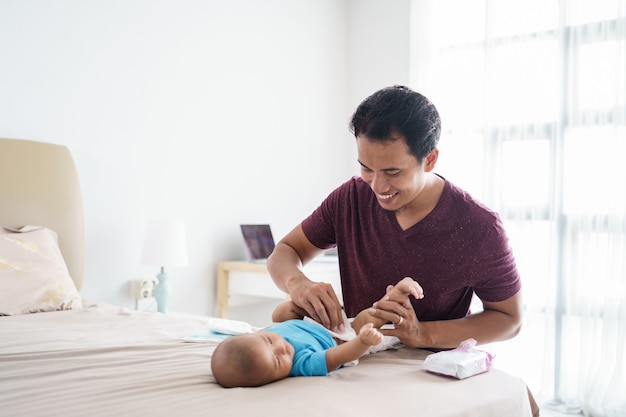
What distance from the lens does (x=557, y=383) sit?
11.2 feet

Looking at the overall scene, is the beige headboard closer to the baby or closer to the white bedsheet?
the white bedsheet

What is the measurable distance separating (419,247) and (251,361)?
0.56 meters

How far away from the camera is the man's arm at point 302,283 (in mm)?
1440

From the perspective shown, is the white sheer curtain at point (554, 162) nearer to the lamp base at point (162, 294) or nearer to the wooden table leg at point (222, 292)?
the wooden table leg at point (222, 292)

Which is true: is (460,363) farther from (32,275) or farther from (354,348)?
(32,275)

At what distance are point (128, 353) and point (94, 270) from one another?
157 centimetres

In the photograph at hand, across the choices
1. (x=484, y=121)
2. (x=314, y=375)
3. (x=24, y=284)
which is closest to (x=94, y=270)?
(x=24, y=284)

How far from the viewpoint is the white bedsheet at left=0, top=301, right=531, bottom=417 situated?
1.08 meters

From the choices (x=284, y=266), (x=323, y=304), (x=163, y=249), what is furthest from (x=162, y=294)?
(x=323, y=304)

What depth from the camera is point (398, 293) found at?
1.34 m

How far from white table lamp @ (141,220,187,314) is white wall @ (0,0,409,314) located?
19 centimetres

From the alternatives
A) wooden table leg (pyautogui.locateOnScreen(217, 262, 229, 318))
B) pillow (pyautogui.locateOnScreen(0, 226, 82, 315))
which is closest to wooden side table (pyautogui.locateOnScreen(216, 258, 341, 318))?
wooden table leg (pyautogui.locateOnScreen(217, 262, 229, 318))

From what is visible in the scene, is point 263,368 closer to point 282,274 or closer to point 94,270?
point 282,274

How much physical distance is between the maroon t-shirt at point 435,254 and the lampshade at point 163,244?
1.53 m
